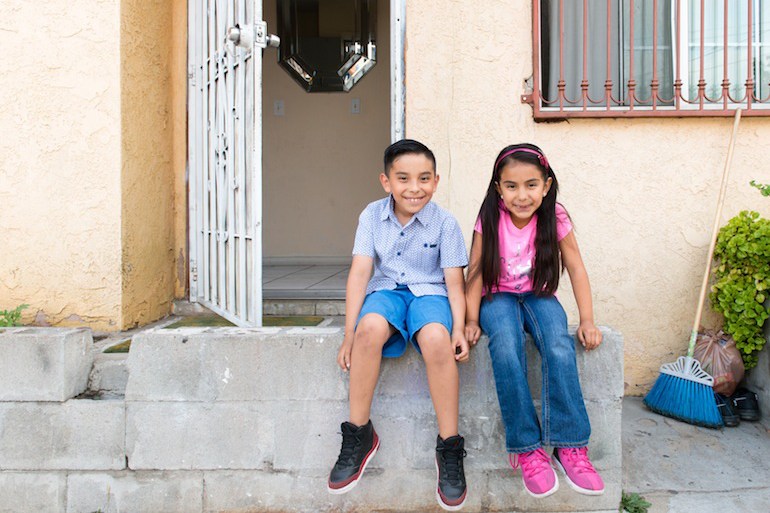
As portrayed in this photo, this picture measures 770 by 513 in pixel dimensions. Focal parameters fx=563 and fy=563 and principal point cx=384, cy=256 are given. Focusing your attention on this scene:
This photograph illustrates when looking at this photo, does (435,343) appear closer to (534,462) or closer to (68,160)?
(534,462)

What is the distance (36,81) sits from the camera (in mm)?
3229

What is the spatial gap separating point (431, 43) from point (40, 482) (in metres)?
3.17

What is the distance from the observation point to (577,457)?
2117 mm

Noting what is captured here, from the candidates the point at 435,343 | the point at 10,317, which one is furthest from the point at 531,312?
the point at 10,317

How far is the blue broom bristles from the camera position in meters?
3.15

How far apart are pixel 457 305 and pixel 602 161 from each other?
1.90 meters

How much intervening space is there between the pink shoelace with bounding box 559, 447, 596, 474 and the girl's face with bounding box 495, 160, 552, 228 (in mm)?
926

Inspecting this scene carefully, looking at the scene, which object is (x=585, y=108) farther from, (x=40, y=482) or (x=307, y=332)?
(x=40, y=482)

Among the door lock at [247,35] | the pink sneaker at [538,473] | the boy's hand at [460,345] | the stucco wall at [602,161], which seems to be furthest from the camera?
the stucco wall at [602,161]

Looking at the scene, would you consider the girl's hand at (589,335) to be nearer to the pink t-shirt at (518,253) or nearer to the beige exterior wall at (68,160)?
the pink t-shirt at (518,253)

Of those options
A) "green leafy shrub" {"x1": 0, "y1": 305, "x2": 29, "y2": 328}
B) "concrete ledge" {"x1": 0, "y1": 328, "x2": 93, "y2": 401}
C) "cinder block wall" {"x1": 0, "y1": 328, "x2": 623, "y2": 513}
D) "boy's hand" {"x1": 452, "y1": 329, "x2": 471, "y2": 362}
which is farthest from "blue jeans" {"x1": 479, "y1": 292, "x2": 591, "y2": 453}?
"green leafy shrub" {"x1": 0, "y1": 305, "x2": 29, "y2": 328}

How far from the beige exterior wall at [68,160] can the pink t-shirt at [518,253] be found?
225 centimetres

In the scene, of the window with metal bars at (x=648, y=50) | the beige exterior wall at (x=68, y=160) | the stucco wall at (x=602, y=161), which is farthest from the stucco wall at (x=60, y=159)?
the window with metal bars at (x=648, y=50)

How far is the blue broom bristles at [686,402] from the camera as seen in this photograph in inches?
124
